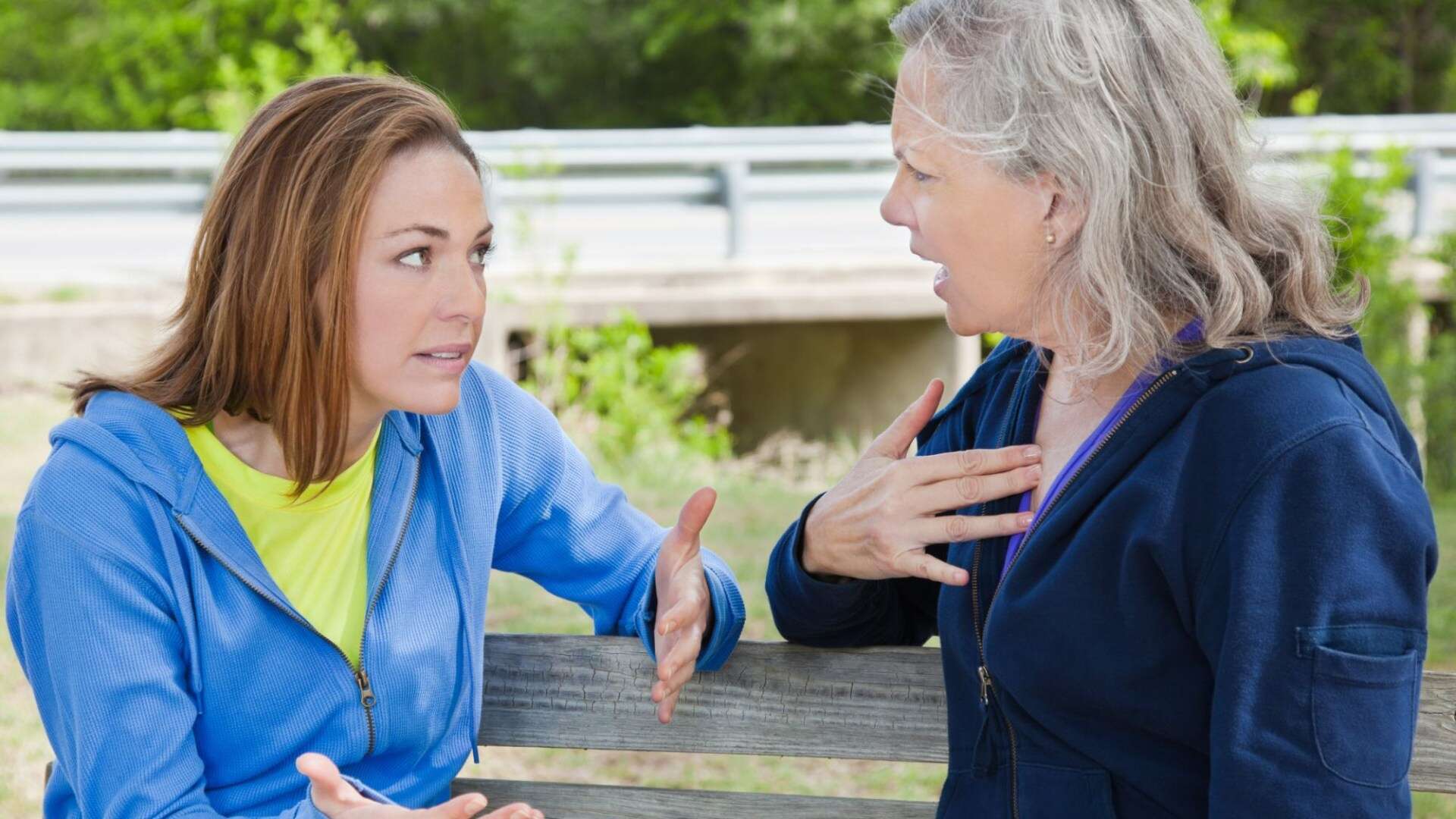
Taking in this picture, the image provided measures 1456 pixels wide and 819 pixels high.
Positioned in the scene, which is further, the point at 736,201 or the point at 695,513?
the point at 736,201

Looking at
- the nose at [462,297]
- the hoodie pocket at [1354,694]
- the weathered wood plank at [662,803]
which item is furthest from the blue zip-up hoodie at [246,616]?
the hoodie pocket at [1354,694]

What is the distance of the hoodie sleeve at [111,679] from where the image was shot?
6.34 feet

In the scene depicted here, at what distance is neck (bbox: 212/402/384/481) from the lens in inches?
86.0

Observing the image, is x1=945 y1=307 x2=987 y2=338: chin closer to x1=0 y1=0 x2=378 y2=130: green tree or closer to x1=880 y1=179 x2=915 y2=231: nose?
x1=880 y1=179 x2=915 y2=231: nose

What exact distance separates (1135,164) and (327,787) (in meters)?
1.20

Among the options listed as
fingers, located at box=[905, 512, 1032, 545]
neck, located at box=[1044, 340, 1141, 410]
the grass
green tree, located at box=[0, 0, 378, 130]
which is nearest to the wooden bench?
fingers, located at box=[905, 512, 1032, 545]

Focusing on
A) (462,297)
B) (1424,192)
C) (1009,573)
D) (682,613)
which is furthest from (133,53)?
(1009,573)

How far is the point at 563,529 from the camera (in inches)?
96.2

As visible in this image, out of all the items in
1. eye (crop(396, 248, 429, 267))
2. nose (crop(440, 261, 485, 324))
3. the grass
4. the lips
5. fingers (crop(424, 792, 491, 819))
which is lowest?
the grass

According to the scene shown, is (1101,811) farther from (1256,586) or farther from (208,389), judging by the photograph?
(208,389)

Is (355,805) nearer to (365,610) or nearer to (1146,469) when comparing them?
(365,610)

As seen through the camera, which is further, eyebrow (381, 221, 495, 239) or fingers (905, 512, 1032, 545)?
eyebrow (381, 221, 495, 239)

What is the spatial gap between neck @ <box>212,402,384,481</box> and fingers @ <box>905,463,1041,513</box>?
0.80m

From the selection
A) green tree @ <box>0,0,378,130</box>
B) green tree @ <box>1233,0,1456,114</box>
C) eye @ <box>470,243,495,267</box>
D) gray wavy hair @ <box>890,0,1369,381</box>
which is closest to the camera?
gray wavy hair @ <box>890,0,1369,381</box>
